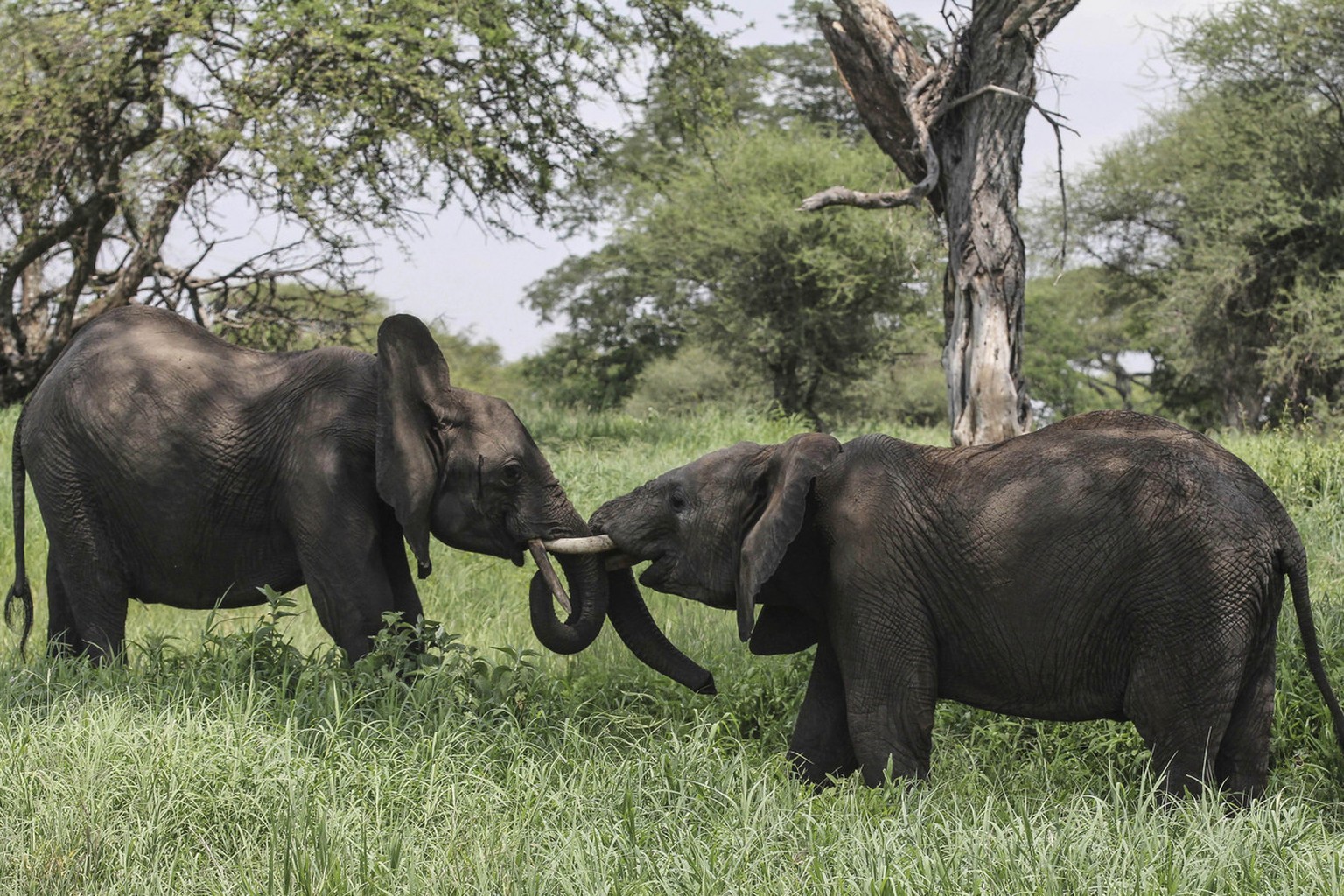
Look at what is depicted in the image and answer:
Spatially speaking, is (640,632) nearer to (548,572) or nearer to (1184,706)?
(548,572)

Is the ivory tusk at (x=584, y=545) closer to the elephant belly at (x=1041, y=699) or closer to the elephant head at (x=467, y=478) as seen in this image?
the elephant head at (x=467, y=478)

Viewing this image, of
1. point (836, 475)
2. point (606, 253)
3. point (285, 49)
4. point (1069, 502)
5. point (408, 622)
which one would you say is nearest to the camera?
point (1069, 502)

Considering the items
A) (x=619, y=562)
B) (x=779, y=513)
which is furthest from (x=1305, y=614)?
(x=619, y=562)

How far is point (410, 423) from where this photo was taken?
5.85 metres

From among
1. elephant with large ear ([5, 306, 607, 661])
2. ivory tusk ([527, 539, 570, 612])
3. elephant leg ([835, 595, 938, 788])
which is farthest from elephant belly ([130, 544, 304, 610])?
elephant leg ([835, 595, 938, 788])

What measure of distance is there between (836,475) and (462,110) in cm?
1183

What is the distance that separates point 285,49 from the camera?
15.1 m

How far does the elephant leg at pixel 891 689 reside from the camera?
5082mm

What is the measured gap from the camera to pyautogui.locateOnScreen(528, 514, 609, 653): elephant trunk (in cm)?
588

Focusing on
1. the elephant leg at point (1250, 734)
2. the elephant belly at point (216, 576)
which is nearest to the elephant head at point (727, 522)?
the elephant belly at point (216, 576)

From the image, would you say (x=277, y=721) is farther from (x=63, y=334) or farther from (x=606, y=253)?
(x=606, y=253)

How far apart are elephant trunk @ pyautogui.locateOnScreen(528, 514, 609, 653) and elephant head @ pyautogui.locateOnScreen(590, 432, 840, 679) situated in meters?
0.21

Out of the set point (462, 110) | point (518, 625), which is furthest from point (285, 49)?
point (518, 625)

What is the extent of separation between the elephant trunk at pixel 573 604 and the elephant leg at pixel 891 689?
4.01ft
